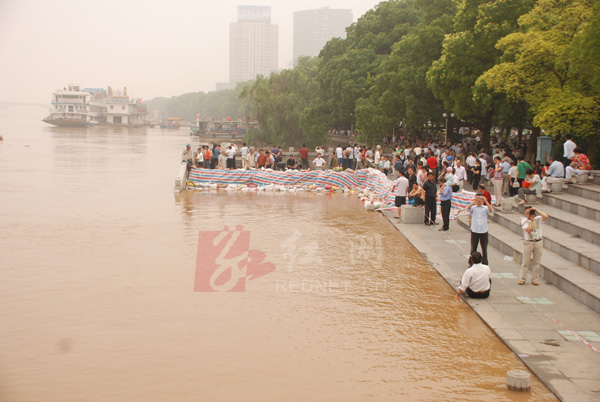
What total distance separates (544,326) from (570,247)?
4.09m

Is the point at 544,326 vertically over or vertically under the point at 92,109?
under

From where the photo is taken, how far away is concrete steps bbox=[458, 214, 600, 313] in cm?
1082

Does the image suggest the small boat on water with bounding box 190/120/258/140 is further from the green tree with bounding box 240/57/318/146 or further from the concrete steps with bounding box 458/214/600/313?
the concrete steps with bounding box 458/214/600/313

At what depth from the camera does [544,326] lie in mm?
9797

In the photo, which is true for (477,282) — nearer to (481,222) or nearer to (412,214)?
(481,222)

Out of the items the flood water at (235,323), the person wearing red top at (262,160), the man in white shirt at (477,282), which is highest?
the person wearing red top at (262,160)

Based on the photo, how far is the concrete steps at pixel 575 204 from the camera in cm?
1523

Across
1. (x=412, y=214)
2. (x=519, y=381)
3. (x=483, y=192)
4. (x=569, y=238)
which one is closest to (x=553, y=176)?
(x=412, y=214)

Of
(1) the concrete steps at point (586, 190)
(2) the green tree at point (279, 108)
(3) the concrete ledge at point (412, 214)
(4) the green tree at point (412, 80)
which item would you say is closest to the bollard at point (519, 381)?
(1) the concrete steps at point (586, 190)

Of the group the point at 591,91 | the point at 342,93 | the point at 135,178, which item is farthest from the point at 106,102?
the point at 591,91

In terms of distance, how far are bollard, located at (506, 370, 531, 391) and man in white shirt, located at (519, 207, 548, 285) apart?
15.2 ft

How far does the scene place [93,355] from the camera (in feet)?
28.3

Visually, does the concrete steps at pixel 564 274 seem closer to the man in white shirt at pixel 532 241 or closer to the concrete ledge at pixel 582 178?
the man in white shirt at pixel 532 241

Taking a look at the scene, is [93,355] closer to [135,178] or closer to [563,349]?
[563,349]
